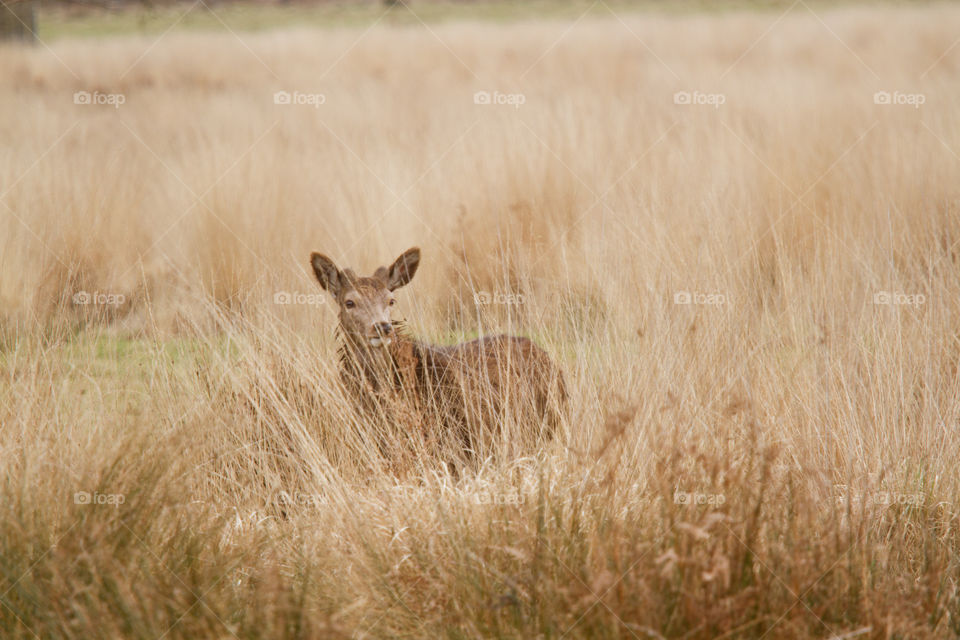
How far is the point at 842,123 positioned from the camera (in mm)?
9844

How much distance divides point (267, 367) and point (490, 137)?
5.13m

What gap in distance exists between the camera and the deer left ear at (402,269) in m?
4.86

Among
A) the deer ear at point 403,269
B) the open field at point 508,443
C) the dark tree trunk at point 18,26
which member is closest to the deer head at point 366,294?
the deer ear at point 403,269

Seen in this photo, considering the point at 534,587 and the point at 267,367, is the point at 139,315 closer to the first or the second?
the point at 267,367

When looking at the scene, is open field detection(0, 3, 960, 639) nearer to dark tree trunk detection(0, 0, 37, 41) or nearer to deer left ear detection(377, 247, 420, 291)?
deer left ear detection(377, 247, 420, 291)

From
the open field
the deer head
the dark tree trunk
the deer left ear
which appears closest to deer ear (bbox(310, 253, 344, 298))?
the deer head

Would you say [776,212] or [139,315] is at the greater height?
[776,212]

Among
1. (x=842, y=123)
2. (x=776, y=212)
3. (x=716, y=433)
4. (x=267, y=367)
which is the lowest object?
(x=716, y=433)

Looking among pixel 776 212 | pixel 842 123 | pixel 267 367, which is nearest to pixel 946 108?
pixel 842 123

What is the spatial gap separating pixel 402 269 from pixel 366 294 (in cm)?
32

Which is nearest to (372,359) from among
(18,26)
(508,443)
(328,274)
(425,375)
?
(425,375)

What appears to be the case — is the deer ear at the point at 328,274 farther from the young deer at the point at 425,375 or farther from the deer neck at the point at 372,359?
the deer neck at the point at 372,359

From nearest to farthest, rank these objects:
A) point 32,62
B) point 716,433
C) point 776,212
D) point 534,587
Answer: point 534,587, point 716,433, point 776,212, point 32,62

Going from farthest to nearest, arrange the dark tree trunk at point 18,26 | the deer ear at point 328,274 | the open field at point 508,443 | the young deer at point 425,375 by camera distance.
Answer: the dark tree trunk at point 18,26
the deer ear at point 328,274
the young deer at point 425,375
the open field at point 508,443
